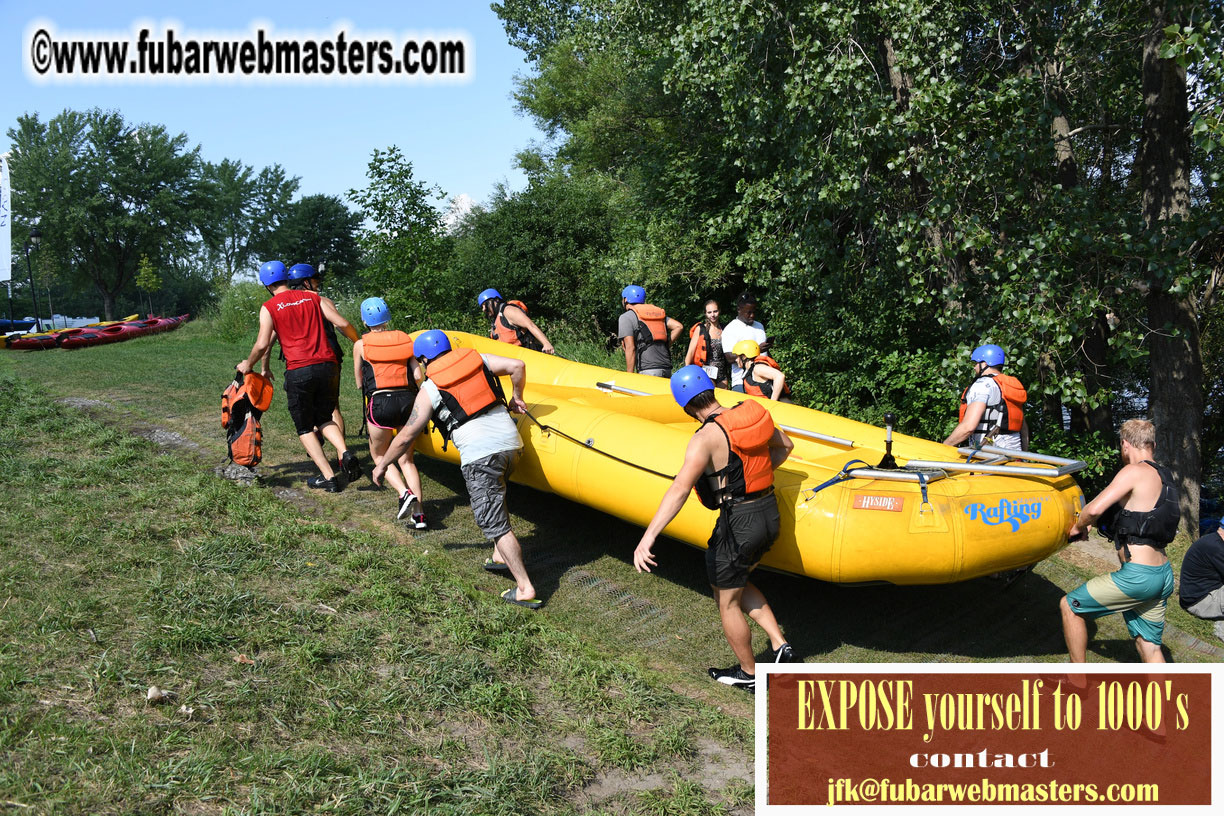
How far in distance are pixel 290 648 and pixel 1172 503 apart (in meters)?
4.47

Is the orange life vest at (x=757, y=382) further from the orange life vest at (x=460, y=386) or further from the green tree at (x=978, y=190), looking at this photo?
the orange life vest at (x=460, y=386)

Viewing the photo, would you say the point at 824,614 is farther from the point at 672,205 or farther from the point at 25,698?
the point at 672,205

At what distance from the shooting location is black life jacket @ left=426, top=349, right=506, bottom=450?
516cm

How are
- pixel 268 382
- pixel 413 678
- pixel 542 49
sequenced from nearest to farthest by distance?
pixel 413 678 → pixel 268 382 → pixel 542 49

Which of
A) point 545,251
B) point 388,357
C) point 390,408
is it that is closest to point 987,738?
point 390,408

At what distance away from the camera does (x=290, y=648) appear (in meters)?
4.26

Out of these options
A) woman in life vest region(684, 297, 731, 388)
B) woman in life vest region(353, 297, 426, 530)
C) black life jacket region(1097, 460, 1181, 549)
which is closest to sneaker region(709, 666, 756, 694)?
black life jacket region(1097, 460, 1181, 549)

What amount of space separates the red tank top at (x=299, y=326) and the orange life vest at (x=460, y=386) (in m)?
1.56

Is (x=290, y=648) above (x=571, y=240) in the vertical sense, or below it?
below

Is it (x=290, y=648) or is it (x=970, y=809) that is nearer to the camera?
(x=970, y=809)

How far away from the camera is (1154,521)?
4305mm

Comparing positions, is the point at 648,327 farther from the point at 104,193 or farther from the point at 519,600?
the point at 104,193

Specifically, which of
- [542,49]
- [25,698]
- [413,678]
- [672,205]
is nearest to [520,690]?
[413,678]

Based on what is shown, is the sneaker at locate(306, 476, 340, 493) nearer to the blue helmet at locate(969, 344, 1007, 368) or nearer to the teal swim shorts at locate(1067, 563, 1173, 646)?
the blue helmet at locate(969, 344, 1007, 368)
